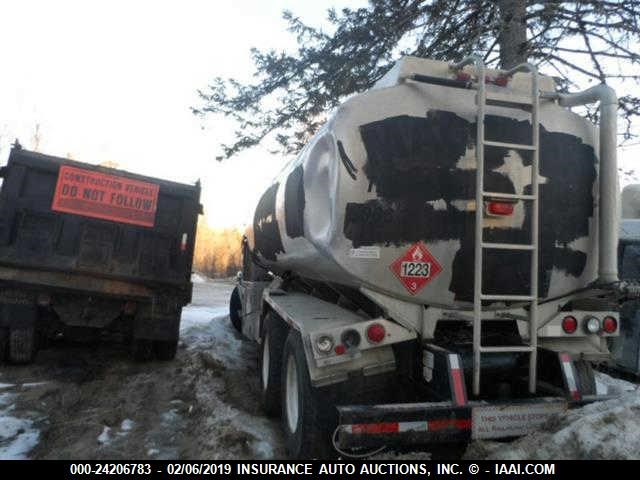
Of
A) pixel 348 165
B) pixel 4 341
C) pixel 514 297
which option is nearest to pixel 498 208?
pixel 514 297

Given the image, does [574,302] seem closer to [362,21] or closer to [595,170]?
[595,170]

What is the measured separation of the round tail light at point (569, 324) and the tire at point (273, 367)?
2537mm

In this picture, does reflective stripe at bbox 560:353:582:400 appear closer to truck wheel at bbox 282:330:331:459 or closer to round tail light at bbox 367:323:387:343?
round tail light at bbox 367:323:387:343

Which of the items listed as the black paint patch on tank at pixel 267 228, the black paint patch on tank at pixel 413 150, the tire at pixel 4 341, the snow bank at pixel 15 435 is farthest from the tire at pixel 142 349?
the black paint patch on tank at pixel 413 150

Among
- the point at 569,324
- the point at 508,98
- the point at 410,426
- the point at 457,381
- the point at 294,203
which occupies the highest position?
the point at 508,98

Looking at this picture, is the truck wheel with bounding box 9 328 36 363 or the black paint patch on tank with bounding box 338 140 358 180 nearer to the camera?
the black paint patch on tank with bounding box 338 140 358 180

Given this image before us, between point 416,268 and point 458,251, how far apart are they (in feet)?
1.13

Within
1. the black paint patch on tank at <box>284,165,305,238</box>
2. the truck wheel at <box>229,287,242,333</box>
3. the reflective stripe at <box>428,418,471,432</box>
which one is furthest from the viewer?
the truck wheel at <box>229,287,242,333</box>

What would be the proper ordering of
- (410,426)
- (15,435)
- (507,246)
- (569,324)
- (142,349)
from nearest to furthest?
(410,426) < (507,246) < (569,324) < (15,435) < (142,349)

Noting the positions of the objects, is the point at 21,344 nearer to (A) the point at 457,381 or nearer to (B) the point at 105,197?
(B) the point at 105,197

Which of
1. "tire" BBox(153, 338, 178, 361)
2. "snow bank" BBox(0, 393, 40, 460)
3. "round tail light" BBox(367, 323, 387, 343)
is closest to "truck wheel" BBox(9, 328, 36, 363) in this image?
"tire" BBox(153, 338, 178, 361)

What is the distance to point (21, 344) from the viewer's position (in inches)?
266

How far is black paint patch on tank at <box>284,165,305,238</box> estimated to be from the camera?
4.39m

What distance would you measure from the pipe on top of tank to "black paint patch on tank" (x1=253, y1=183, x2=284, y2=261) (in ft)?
10.2
